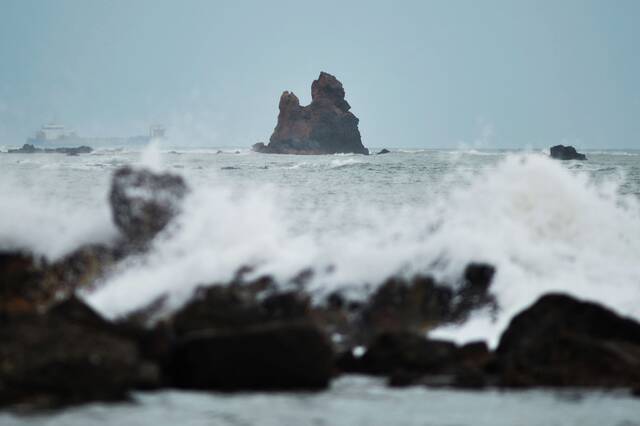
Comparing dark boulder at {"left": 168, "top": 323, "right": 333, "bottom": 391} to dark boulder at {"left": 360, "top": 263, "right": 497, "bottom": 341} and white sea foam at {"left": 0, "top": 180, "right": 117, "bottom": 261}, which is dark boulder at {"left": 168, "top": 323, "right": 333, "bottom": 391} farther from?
white sea foam at {"left": 0, "top": 180, "right": 117, "bottom": 261}

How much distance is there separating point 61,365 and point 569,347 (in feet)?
14.3

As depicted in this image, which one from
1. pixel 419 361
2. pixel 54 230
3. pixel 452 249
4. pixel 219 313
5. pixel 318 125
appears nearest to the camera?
pixel 419 361

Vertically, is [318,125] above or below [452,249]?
below

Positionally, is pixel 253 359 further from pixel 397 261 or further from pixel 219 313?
pixel 397 261

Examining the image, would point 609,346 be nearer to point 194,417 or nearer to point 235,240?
point 194,417

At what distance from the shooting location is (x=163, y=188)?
14.0 meters

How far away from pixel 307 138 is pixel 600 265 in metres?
110

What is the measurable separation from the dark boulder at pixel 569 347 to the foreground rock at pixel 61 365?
3.28m

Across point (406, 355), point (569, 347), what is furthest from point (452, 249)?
point (569, 347)

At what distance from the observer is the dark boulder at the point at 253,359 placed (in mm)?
9031

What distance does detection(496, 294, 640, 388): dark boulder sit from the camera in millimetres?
9531

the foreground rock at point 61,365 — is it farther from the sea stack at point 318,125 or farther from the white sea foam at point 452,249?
the sea stack at point 318,125

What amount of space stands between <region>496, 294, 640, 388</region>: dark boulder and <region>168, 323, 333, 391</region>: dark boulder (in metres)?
1.72

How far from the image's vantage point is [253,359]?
913 cm
